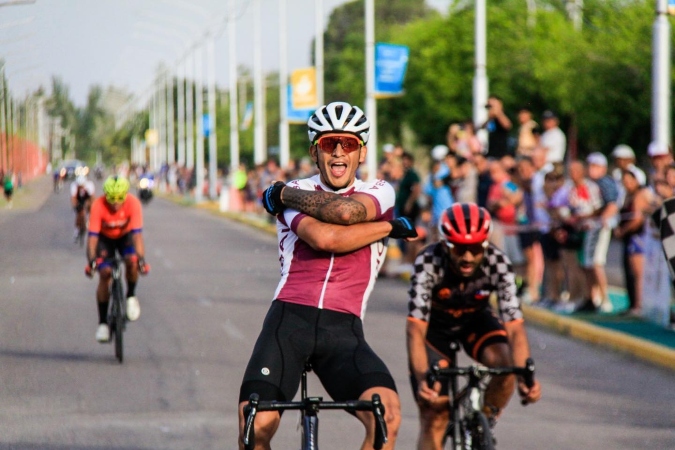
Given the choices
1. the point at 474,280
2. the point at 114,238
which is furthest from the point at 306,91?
the point at 474,280

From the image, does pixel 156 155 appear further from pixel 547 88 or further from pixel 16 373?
pixel 16 373

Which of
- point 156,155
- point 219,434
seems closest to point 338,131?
point 219,434

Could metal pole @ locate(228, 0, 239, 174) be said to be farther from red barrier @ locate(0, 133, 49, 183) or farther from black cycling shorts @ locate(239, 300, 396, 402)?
black cycling shorts @ locate(239, 300, 396, 402)

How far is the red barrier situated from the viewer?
4089 cm

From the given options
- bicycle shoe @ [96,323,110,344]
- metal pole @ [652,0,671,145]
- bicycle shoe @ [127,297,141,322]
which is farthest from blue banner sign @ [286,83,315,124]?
bicycle shoe @ [96,323,110,344]

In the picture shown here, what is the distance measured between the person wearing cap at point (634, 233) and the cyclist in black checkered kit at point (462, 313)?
25.6 ft

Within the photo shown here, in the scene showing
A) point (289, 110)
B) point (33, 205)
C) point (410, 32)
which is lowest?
point (33, 205)

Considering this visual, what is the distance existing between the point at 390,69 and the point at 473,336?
21828 millimetres

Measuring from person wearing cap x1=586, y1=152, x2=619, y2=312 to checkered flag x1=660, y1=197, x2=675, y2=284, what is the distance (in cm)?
726

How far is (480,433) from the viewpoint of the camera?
6371 mm

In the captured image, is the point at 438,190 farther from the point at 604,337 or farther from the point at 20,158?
the point at 20,158

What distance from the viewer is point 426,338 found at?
725 cm

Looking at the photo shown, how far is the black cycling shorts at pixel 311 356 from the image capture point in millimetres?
5348

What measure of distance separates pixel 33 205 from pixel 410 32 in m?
29.0
